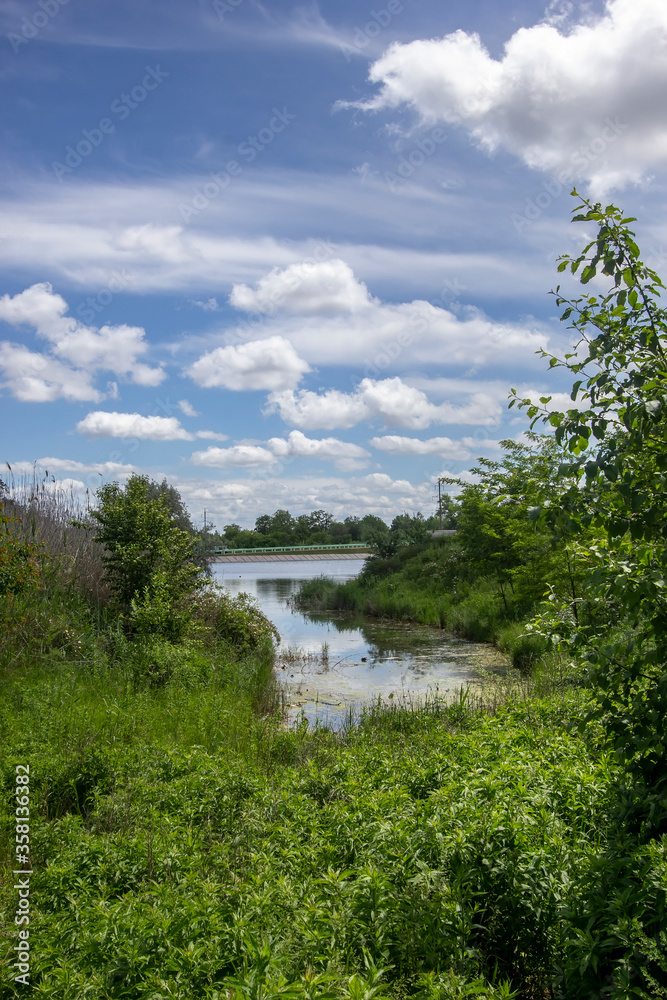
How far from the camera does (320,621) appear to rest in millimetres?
26562

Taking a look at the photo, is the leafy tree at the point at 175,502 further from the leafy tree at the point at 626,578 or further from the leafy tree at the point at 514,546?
the leafy tree at the point at 626,578

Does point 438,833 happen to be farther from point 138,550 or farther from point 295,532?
point 295,532

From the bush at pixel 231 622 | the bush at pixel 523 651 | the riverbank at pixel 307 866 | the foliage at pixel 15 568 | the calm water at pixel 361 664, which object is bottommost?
the calm water at pixel 361 664

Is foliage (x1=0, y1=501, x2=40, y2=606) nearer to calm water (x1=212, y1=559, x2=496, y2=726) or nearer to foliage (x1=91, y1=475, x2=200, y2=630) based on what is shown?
foliage (x1=91, y1=475, x2=200, y2=630)

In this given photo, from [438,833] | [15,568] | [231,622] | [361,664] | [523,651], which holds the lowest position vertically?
[361,664]

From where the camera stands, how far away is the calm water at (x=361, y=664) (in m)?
11.9

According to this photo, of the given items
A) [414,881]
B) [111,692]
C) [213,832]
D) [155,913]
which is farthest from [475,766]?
[111,692]

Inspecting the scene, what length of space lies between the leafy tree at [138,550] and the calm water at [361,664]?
319cm

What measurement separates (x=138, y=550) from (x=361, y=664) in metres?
6.08

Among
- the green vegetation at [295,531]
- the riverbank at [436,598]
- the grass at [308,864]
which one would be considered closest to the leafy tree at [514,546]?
the riverbank at [436,598]

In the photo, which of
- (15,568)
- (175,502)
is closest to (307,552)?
(175,502)

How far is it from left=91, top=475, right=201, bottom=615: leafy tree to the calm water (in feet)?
10.5

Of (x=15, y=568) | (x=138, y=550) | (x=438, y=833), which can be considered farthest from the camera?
(x=138, y=550)

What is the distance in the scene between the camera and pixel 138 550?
1320cm
